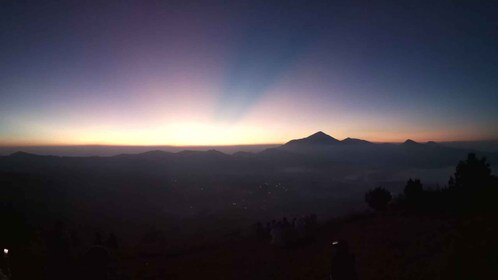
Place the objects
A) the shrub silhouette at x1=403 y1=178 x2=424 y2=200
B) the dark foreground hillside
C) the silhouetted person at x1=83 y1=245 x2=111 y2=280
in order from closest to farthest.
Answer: the silhouetted person at x1=83 y1=245 x2=111 y2=280, the dark foreground hillside, the shrub silhouette at x1=403 y1=178 x2=424 y2=200

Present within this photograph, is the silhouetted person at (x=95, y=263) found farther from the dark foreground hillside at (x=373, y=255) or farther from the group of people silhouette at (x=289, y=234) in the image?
the group of people silhouette at (x=289, y=234)

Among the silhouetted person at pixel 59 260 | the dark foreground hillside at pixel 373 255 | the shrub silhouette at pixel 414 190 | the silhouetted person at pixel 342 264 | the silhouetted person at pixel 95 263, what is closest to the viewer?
the silhouetted person at pixel 342 264

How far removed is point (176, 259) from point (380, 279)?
64.1 ft

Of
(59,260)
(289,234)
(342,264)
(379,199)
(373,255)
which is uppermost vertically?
(342,264)

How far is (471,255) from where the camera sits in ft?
64.7

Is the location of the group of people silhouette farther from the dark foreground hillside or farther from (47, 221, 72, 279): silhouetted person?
(47, 221, 72, 279): silhouetted person

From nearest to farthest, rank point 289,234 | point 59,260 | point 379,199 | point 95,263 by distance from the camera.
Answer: point 95,263 → point 59,260 → point 289,234 → point 379,199

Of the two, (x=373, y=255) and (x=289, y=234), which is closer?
(x=373, y=255)

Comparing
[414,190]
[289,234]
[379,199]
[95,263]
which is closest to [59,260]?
[95,263]

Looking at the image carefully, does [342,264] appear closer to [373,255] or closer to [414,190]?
[373,255]

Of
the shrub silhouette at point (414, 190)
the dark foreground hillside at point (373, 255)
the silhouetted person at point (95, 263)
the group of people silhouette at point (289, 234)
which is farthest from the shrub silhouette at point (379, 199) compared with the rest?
the silhouetted person at point (95, 263)

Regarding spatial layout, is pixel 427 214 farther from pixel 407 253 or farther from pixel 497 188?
pixel 407 253

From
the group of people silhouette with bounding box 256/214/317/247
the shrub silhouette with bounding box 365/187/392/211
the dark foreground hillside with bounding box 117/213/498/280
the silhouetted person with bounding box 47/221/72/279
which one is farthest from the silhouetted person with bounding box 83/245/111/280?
the shrub silhouette with bounding box 365/187/392/211

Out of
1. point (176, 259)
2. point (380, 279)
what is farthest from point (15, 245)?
point (380, 279)
